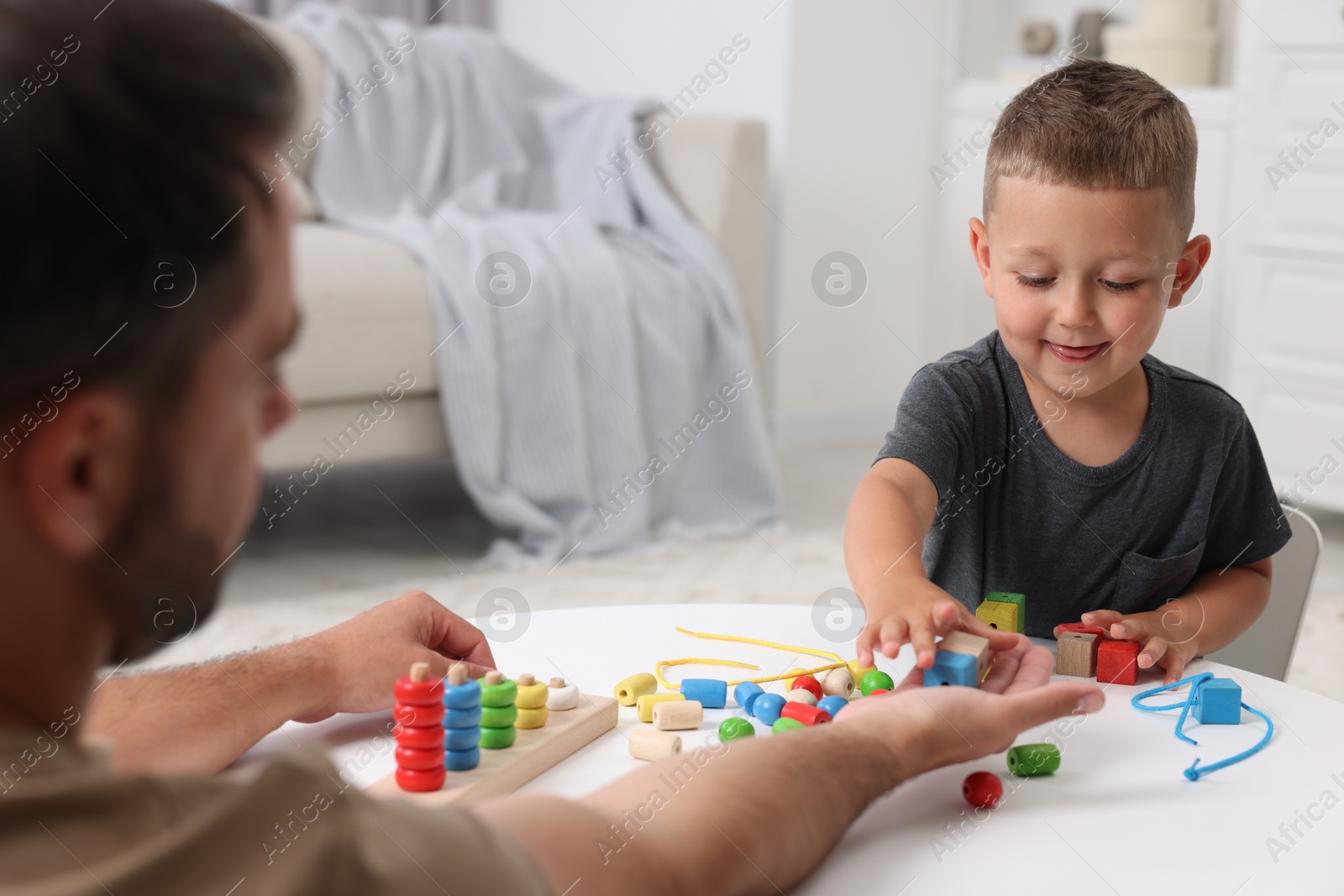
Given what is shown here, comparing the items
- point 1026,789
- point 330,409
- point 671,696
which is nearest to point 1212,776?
point 1026,789

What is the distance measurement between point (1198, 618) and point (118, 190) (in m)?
0.83

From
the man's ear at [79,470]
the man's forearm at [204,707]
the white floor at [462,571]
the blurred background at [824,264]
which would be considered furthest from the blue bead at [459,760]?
the blurred background at [824,264]

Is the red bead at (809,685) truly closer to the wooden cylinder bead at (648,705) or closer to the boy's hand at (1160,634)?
the wooden cylinder bead at (648,705)

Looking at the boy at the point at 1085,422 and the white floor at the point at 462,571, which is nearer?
the boy at the point at 1085,422

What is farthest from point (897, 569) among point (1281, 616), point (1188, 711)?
point (1281, 616)

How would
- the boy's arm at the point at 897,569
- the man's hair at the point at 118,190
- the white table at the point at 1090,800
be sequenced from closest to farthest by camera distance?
the man's hair at the point at 118,190
the white table at the point at 1090,800
the boy's arm at the point at 897,569

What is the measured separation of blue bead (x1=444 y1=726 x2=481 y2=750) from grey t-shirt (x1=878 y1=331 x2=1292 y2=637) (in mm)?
485

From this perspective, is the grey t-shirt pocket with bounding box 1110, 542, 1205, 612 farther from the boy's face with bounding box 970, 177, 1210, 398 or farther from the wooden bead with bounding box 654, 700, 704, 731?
the wooden bead with bounding box 654, 700, 704, 731

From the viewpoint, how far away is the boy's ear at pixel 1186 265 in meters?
1.05

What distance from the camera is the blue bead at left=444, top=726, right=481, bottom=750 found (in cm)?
66

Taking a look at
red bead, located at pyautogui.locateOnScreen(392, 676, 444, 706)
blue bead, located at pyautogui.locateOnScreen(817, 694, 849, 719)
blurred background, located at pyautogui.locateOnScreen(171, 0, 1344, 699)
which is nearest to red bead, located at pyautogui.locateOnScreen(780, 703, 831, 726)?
blue bead, located at pyautogui.locateOnScreen(817, 694, 849, 719)

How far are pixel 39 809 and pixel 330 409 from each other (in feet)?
Answer: 6.41

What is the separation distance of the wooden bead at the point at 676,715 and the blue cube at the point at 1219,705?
306 millimetres

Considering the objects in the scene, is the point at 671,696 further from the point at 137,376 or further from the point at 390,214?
the point at 390,214
